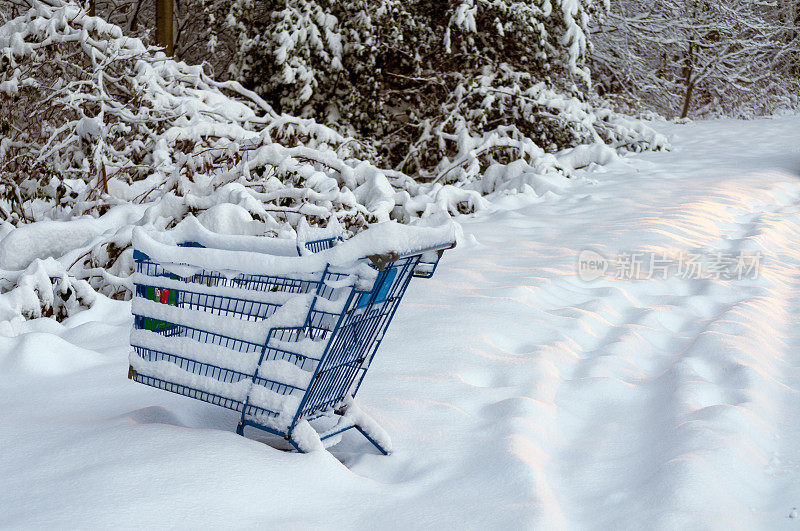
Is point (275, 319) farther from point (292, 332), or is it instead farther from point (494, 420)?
point (494, 420)

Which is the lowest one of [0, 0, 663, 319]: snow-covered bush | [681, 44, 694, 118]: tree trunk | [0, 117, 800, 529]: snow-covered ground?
[0, 0, 663, 319]: snow-covered bush

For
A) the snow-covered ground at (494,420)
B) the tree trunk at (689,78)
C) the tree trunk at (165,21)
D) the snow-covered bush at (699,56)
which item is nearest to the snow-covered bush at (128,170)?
the snow-covered ground at (494,420)

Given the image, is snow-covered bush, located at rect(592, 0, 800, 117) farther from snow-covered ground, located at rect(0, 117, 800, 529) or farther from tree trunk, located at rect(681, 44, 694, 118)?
snow-covered ground, located at rect(0, 117, 800, 529)

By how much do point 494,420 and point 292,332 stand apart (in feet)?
3.15

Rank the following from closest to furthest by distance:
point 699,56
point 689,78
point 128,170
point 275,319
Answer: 1. point 275,319
2. point 128,170
3. point 699,56
4. point 689,78

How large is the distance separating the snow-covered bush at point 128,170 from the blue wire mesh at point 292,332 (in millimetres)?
2129

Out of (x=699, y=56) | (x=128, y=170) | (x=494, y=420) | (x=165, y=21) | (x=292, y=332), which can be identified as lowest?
(x=128, y=170)

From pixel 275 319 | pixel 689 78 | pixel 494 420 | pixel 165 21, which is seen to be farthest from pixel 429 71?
pixel 275 319

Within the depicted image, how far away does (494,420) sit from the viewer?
310 centimetres

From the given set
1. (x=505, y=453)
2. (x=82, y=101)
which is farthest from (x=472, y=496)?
(x=82, y=101)

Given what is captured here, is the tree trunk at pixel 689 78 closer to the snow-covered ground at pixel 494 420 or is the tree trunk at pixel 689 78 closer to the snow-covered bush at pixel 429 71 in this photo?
the snow-covered bush at pixel 429 71

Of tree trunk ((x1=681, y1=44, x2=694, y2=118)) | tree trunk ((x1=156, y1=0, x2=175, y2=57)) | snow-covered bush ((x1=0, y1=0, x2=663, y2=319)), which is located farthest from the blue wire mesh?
tree trunk ((x1=681, y1=44, x2=694, y2=118))

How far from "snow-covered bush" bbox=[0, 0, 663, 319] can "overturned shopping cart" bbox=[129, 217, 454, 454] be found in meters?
2.11

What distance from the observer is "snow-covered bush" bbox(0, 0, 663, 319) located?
5.10 meters
